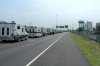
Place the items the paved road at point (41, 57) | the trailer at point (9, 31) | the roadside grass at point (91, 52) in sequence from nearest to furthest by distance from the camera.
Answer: the paved road at point (41, 57)
the roadside grass at point (91, 52)
the trailer at point (9, 31)

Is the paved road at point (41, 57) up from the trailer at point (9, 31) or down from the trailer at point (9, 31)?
down

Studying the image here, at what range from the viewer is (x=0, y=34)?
3325 centimetres

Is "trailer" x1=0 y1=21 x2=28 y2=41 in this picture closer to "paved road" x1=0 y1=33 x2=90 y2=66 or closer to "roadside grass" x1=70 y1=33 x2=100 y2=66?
"roadside grass" x1=70 y1=33 x2=100 y2=66

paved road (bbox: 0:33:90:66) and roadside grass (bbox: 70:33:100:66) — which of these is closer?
paved road (bbox: 0:33:90:66)

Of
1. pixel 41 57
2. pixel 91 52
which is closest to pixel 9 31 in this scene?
pixel 91 52

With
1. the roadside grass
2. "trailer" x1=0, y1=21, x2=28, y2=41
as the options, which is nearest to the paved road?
the roadside grass

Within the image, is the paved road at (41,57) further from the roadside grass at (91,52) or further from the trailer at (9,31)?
the trailer at (9,31)

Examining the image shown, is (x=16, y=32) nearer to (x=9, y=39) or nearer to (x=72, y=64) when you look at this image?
(x=9, y=39)

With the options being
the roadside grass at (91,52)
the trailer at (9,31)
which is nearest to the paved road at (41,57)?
the roadside grass at (91,52)

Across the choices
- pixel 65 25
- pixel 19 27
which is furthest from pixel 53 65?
pixel 65 25

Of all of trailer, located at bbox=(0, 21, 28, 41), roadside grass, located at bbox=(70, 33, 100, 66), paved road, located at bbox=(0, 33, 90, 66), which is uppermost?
trailer, located at bbox=(0, 21, 28, 41)

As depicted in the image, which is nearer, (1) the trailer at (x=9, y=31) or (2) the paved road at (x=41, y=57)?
(2) the paved road at (x=41, y=57)

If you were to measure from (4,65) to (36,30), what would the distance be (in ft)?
148

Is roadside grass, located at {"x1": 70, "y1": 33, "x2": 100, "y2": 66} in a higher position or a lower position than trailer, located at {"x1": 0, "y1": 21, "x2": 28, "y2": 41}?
lower
